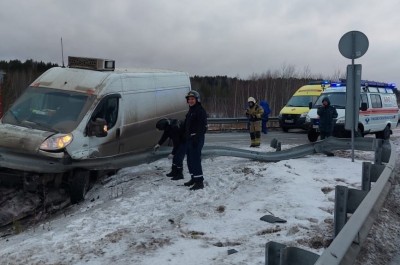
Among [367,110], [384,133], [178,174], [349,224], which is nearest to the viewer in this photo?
[349,224]

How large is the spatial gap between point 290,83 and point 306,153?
47501mm

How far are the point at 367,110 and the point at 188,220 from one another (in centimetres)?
1326

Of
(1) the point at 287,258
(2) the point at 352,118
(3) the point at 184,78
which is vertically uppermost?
(3) the point at 184,78

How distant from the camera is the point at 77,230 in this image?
19.3ft

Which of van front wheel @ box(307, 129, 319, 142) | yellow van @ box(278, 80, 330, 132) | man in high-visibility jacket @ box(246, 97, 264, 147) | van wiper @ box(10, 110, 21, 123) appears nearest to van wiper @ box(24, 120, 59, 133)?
van wiper @ box(10, 110, 21, 123)

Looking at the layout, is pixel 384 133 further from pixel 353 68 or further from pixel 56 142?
pixel 56 142

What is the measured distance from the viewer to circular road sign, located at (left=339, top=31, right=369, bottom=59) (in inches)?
372

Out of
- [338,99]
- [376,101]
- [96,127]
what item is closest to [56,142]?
[96,127]

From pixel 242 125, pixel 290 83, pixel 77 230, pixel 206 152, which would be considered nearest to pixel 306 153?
pixel 206 152

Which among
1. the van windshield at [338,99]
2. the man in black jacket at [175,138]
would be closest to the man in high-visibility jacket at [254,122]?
the van windshield at [338,99]

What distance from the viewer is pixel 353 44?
31.4 ft

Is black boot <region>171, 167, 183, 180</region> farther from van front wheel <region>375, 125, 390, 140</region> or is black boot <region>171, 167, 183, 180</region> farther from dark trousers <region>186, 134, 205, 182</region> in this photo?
van front wheel <region>375, 125, 390, 140</region>

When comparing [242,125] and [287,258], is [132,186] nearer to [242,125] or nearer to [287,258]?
[287,258]

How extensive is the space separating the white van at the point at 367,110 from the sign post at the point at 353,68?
22.5 feet
